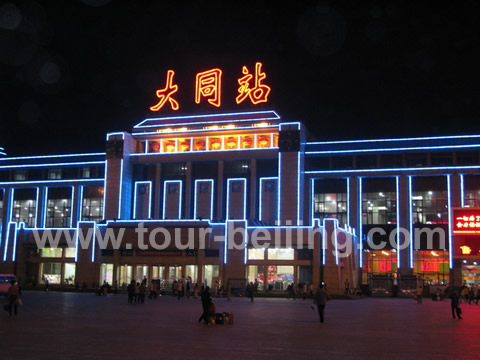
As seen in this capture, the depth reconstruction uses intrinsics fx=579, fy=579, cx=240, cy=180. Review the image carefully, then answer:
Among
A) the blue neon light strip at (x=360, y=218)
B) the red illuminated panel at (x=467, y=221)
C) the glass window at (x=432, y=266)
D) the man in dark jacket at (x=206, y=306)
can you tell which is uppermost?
the blue neon light strip at (x=360, y=218)

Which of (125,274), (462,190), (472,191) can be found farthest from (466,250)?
(125,274)

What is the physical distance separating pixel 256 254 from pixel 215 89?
887 inches

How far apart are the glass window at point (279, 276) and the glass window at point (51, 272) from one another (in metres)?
25.7

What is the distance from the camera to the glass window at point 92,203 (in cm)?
7431

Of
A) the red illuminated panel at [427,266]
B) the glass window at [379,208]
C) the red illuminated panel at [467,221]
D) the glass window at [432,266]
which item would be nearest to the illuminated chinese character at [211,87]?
the glass window at [379,208]

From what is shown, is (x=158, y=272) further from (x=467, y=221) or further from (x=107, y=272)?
(x=467, y=221)

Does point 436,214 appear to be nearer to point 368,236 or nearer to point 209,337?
point 368,236

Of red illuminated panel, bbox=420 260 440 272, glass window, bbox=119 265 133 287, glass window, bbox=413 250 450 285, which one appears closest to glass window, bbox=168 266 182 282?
glass window, bbox=119 265 133 287

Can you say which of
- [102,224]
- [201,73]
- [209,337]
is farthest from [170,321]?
[201,73]

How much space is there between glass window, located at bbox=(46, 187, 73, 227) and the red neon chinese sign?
642 inches

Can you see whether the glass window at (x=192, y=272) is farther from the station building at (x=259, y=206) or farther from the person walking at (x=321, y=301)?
the person walking at (x=321, y=301)

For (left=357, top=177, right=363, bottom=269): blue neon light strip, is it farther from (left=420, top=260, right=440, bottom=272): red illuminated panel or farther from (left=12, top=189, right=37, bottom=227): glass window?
(left=12, top=189, right=37, bottom=227): glass window

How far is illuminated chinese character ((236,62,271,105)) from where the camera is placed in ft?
228

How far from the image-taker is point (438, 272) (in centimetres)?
6406
